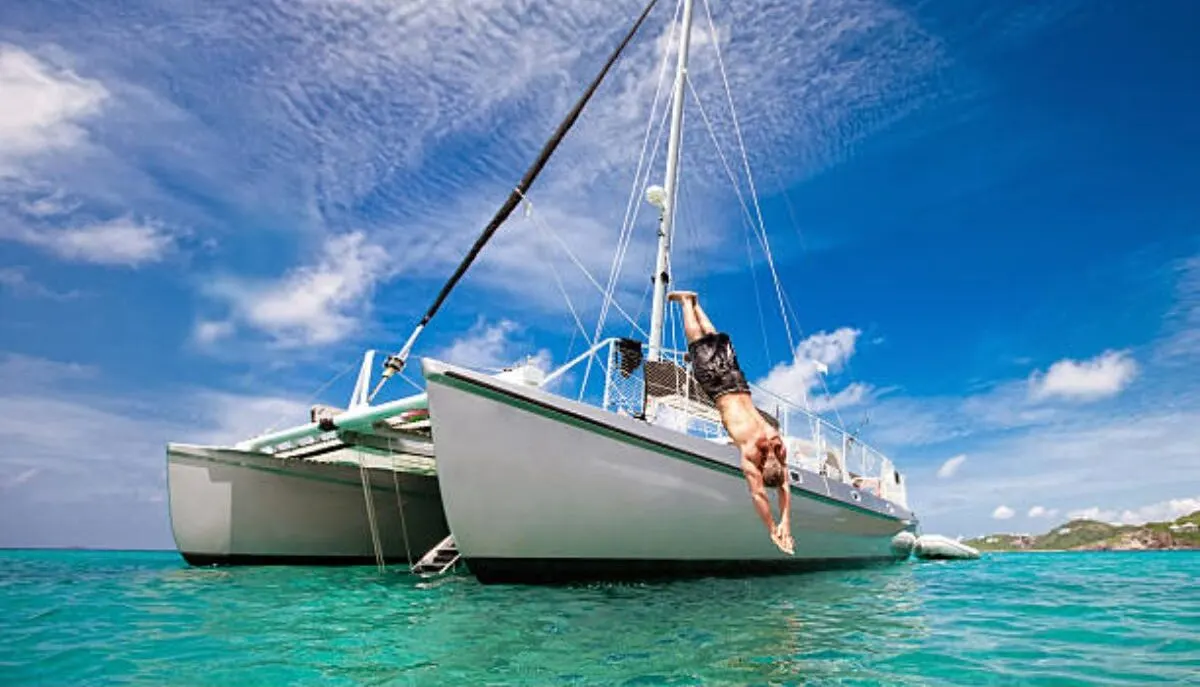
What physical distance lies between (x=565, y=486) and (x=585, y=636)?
3097 mm

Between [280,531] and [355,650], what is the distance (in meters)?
10.6

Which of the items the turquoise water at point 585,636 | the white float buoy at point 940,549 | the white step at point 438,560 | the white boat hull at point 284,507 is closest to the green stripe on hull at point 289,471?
the white boat hull at point 284,507

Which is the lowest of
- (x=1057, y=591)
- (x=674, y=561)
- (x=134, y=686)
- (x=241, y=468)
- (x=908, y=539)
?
(x=908, y=539)

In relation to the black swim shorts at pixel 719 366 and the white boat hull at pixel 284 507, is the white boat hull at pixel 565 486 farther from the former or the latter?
the white boat hull at pixel 284 507

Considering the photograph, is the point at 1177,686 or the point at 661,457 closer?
the point at 1177,686

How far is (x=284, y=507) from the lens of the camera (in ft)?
46.0

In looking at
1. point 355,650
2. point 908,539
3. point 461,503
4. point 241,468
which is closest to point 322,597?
point 461,503

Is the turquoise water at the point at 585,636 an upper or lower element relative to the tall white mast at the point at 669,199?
lower

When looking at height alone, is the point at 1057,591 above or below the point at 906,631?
below

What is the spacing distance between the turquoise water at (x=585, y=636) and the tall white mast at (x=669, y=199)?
15.9ft

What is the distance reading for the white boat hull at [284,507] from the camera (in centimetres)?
1323

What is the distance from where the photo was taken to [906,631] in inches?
240

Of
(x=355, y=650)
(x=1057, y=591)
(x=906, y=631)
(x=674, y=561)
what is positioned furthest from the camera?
(x=1057, y=591)

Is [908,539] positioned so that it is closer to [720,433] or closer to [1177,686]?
[720,433]
